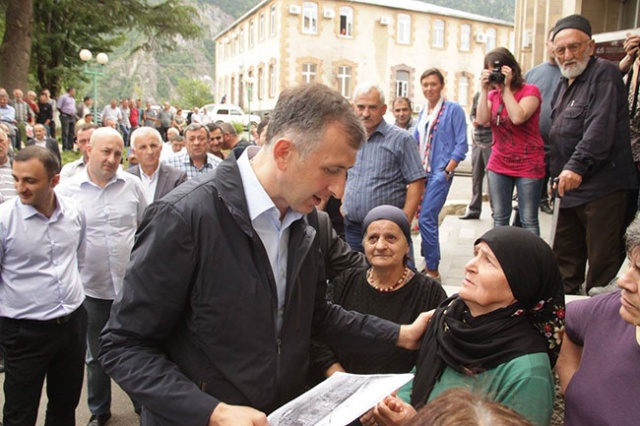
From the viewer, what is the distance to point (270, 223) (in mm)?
2002

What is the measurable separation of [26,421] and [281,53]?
4073 centimetres

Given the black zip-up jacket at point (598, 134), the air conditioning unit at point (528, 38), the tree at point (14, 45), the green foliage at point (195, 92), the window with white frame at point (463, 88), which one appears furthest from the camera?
the green foliage at point (195, 92)

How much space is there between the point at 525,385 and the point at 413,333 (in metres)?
0.53

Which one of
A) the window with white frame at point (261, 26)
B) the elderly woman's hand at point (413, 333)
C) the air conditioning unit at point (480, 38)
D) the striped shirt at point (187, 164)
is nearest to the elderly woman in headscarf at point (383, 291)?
the elderly woman's hand at point (413, 333)

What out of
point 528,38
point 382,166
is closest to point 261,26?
point 528,38

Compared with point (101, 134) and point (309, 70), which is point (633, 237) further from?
point (309, 70)

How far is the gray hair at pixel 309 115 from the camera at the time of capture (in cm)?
184

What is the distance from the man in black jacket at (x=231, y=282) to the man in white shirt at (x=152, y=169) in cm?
366

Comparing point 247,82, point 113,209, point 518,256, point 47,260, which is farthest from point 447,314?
point 247,82

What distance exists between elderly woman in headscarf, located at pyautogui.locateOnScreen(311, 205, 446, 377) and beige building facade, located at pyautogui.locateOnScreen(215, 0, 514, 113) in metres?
39.4

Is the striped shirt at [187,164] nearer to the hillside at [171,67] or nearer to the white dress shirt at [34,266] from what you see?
the white dress shirt at [34,266]

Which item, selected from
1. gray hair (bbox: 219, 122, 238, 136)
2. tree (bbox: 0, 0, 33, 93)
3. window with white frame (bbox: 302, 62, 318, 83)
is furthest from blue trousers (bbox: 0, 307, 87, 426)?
window with white frame (bbox: 302, 62, 318, 83)

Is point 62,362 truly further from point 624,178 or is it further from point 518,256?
point 624,178

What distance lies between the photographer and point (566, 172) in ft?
13.3
